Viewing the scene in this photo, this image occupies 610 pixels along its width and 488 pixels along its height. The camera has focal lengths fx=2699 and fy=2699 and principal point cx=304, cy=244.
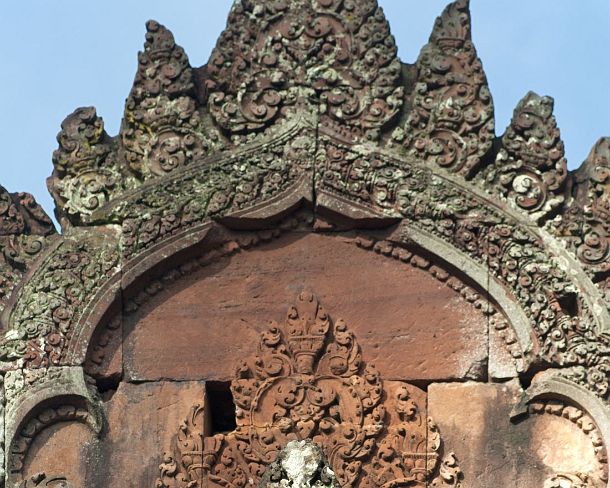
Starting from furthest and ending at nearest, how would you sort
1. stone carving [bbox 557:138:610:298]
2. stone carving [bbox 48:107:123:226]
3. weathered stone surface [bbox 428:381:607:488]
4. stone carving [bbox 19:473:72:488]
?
stone carving [bbox 48:107:123:226] → stone carving [bbox 557:138:610:298] → stone carving [bbox 19:473:72:488] → weathered stone surface [bbox 428:381:607:488]

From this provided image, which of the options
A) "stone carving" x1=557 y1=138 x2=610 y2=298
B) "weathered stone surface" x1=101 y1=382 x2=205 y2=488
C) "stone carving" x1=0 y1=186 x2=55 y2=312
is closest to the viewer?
"weathered stone surface" x1=101 y1=382 x2=205 y2=488

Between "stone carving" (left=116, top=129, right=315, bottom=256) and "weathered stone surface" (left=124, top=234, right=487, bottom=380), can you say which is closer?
"weathered stone surface" (left=124, top=234, right=487, bottom=380)

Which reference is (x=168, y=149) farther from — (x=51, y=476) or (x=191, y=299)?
(x=51, y=476)

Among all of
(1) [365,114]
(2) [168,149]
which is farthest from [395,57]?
(2) [168,149]

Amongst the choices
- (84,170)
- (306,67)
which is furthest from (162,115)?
(306,67)

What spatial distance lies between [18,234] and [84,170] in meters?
0.59

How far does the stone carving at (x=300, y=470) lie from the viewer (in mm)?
15766

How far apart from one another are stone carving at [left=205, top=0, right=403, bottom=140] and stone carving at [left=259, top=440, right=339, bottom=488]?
88.2 inches

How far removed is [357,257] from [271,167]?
0.78 meters

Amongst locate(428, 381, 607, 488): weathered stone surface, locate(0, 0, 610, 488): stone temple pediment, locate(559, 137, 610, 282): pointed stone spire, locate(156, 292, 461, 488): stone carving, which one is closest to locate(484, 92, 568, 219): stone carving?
locate(0, 0, 610, 488): stone temple pediment

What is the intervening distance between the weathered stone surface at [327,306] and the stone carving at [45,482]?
820 millimetres

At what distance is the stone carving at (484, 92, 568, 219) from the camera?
16.8 meters

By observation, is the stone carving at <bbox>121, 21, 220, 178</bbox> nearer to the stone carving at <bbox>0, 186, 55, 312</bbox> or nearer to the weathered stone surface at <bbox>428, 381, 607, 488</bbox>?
the stone carving at <bbox>0, 186, 55, 312</bbox>

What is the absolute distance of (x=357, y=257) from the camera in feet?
55.8
